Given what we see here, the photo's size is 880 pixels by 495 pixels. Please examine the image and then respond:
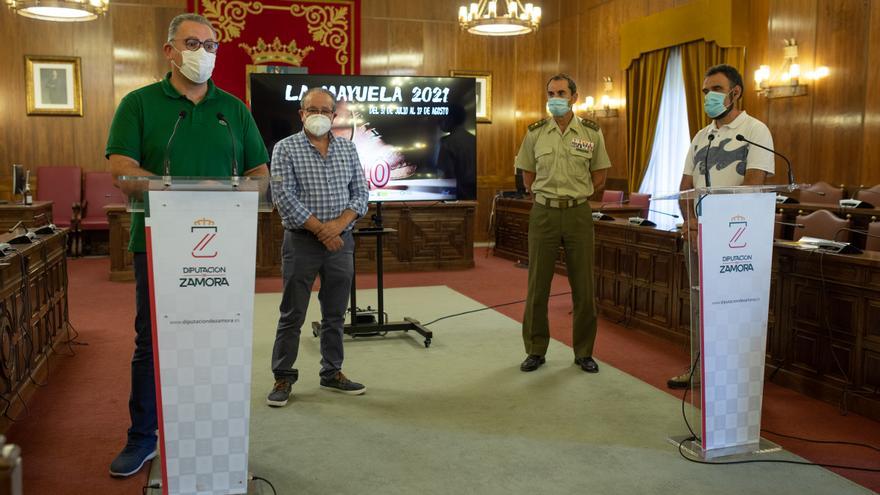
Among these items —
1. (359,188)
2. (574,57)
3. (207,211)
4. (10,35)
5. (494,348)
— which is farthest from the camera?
(574,57)

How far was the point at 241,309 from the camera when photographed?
2488 mm

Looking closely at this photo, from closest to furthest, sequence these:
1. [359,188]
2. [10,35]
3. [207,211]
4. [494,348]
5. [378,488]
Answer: [207,211] → [378,488] → [359,188] → [494,348] → [10,35]

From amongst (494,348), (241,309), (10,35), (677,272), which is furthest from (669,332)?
(10,35)

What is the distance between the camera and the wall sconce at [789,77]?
7.62 metres

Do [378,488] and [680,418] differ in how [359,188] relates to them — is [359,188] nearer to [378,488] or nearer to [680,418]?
[378,488]

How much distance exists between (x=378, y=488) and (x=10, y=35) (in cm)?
948

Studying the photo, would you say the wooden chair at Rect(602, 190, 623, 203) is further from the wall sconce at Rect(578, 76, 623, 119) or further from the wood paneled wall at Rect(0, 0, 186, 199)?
the wood paneled wall at Rect(0, 0, 186, 199)

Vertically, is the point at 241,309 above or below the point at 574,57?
below

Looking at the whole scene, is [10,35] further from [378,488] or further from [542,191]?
[378,488]

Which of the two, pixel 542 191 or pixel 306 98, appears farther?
pixel 542 191

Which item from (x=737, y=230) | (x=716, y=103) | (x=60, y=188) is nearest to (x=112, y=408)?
(x=737, y=230)

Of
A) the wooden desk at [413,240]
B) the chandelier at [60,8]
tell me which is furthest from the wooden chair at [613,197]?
the chandelier at [60,8]

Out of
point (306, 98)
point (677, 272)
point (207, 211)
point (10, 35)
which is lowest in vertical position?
point (677, 272)

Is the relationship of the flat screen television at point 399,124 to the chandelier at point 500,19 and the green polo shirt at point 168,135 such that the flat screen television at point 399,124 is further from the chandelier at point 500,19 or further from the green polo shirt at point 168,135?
the chandelier at point 500,19
